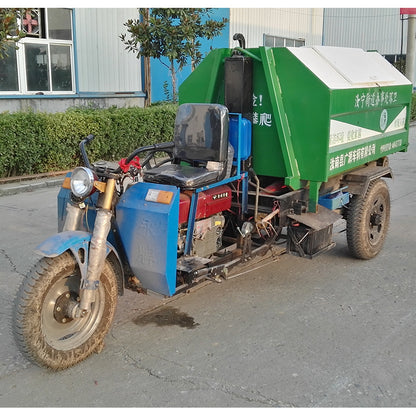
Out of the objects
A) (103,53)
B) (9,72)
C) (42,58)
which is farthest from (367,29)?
(9,72)

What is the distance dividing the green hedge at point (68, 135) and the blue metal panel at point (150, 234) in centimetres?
612

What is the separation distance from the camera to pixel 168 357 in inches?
144

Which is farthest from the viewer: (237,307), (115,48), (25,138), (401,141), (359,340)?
(115,48)

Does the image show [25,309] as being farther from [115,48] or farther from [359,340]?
[115,48]

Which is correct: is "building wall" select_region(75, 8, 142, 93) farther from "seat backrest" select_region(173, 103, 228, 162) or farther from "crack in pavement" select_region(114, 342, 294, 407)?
"crack in pavement" select_region(114, 342, 294, 407)

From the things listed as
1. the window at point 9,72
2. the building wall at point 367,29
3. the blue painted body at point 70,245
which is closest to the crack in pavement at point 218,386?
the blue painted body at point 70,245

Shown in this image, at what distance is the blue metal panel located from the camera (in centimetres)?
361

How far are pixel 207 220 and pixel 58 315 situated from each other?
141 centimetres

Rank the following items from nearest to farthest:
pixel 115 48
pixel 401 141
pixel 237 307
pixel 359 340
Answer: pixel 359 340 < pixel 237 307 < pixel 401 141 < pixel 115 48

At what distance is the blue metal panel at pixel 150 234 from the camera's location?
361 cm

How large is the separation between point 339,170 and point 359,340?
5.44 ft

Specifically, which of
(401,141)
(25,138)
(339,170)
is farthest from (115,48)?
(339,170)

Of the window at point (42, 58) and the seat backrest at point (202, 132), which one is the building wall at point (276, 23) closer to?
the window at point (42, 58)

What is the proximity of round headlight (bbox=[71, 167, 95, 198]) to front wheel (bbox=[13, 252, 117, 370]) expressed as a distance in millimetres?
409
